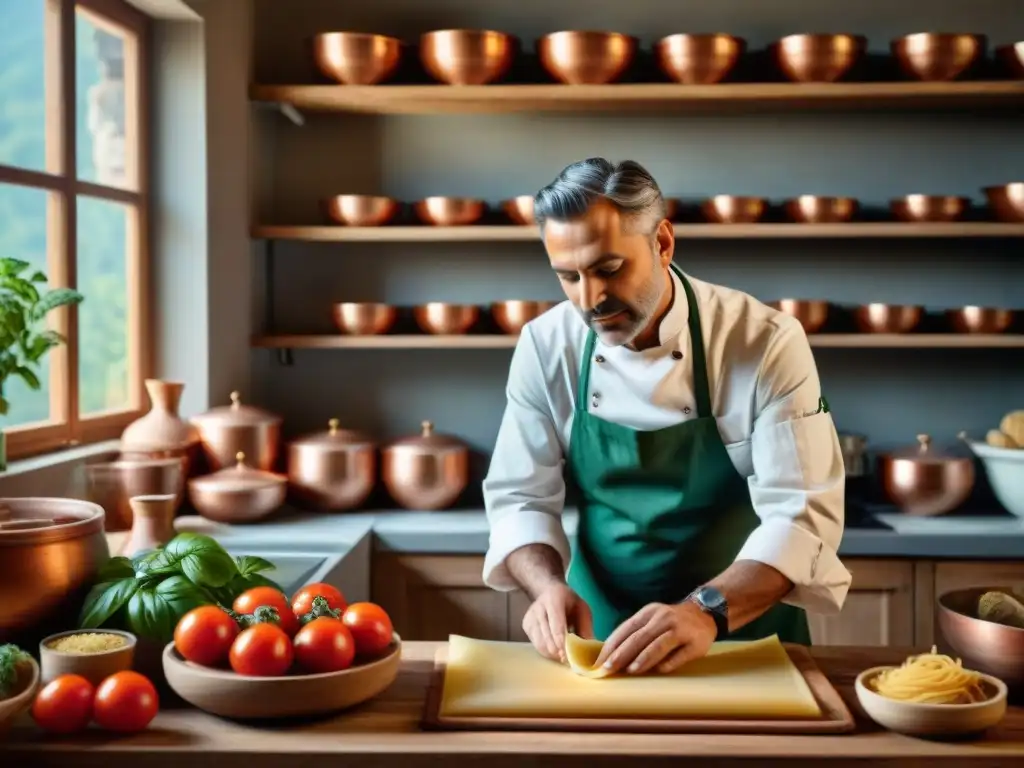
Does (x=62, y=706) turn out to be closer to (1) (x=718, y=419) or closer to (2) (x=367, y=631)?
(2) (x=367, y=631)

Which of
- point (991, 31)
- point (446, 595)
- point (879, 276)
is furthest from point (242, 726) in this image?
point (991, 31)

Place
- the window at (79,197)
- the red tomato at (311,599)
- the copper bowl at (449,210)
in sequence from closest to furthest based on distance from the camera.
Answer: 1. the red tomato at (311,599)
2. the window at (79,197)
3. the copper bowl at (449,210)

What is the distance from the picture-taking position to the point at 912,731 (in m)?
1.31

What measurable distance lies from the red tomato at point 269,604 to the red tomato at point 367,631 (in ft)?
0.22

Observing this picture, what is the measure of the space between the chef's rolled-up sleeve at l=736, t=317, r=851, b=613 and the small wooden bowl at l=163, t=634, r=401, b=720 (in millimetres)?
752

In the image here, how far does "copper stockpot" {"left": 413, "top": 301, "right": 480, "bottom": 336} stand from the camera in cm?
339

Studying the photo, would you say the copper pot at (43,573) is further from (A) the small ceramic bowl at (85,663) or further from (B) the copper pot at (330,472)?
(B) the copper pot at (330,472)

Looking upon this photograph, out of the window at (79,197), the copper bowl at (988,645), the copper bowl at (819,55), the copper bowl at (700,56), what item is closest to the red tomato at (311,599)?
the copper bowl at (988,645)

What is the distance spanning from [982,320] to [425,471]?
A: 69.1 inches

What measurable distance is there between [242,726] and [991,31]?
330cm

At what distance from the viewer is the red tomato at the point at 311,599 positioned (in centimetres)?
148

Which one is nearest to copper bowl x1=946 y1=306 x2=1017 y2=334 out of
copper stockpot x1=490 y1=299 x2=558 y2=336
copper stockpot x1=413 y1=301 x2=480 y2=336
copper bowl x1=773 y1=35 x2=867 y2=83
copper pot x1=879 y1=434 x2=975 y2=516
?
copper pot x1=879 y1=434 x2=975 y2=516

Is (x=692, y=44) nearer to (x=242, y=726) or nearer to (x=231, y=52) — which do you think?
(x=231, y=52)

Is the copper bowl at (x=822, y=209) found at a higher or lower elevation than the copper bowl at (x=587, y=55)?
lower
